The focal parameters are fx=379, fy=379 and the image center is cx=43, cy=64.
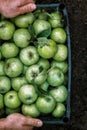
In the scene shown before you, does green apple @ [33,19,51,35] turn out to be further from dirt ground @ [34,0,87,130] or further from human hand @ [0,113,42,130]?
dirt ground @ [34,0,87,130]

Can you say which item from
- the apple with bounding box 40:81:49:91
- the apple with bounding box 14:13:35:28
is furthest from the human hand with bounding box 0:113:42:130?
the apple with bounding box 14:13:35:28

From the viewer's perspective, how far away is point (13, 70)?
2359 millimetres

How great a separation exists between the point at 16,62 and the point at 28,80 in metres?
0.14

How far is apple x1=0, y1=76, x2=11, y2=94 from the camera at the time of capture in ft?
7.83

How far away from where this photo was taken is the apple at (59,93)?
239cm

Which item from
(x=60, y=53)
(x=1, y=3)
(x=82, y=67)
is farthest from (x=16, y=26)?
(x=82, y=67)

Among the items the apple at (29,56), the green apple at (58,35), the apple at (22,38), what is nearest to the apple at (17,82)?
the apple at (29,56)

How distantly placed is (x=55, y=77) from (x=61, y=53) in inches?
6.6

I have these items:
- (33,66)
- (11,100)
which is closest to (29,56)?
(33,66)

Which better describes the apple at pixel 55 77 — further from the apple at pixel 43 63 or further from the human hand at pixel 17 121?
the human hand at pixel 17 121

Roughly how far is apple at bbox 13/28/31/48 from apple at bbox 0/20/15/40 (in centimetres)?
3

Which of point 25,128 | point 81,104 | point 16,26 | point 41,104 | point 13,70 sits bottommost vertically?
point 81,104

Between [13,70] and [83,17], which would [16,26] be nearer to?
[13,70]

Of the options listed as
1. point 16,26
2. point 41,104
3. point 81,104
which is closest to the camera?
point 41,104
